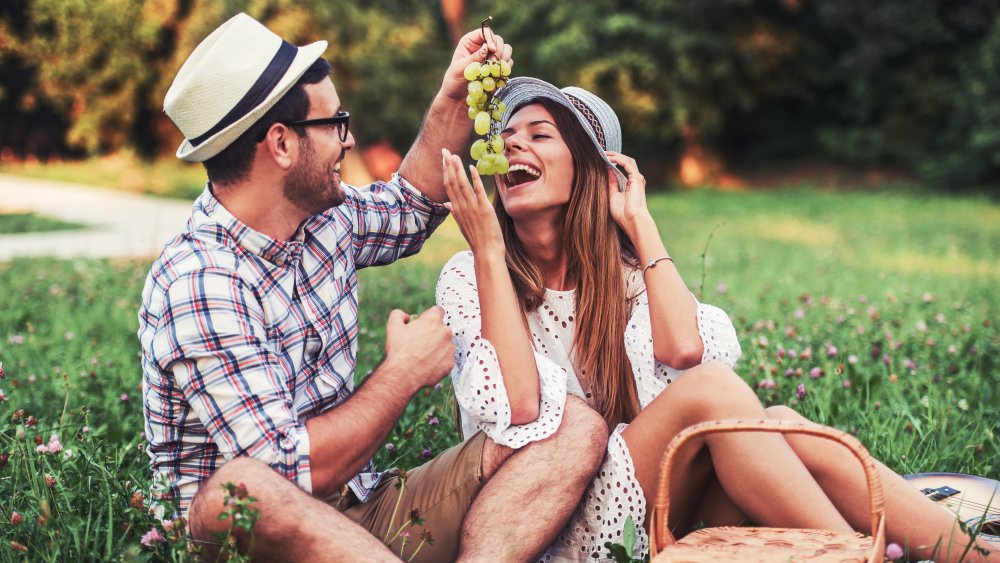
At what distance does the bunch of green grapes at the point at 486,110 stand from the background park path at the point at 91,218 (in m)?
4.16

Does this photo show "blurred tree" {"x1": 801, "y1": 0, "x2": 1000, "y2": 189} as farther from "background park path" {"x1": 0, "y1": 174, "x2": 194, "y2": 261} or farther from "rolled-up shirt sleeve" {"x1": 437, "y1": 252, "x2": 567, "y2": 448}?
"rolled-up shirt sleeve" {"x1": 437, "y1": 252, "x2": 567, "y2": 448}

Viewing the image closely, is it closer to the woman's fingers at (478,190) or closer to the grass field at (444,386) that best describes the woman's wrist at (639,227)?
the woman's fingers at (478,190)

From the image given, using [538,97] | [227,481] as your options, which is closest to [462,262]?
A: [538,97]

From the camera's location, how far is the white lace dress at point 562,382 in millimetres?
2420

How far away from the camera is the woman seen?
2.32 meters

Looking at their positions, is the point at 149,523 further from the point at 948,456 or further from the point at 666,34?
the point at 666,34

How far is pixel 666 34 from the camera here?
68.0 feet

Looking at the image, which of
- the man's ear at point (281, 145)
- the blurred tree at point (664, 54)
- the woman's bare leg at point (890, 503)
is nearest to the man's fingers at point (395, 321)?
the man's ear at point (281, 145)

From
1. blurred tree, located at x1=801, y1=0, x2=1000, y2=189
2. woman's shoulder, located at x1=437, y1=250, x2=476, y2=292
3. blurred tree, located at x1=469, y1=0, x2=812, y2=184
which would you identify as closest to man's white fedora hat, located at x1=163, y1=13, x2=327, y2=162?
woman's shoulder, located at x1=437, y1=250, x2=476, y2=292

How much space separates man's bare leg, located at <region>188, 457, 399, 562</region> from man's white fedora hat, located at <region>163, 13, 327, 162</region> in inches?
33.4

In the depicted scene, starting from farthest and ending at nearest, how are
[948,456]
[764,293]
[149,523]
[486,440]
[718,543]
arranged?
[764,293], [948,456], [486,440], [149,523], [718,543]

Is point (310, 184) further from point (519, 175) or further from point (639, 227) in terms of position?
point (639, 227)

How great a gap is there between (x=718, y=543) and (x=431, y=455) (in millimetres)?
1287

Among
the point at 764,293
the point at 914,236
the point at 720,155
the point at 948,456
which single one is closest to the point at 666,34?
the point at 720,155
